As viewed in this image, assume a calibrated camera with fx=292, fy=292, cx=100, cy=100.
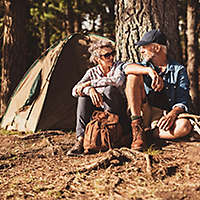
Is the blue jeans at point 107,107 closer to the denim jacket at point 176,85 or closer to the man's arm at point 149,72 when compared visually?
the man's arm at point 149,72

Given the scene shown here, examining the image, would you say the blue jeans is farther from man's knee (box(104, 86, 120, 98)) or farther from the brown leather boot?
the brown leather boot

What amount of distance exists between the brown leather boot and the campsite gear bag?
0.19 meters

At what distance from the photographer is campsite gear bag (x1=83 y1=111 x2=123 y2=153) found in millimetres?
3334

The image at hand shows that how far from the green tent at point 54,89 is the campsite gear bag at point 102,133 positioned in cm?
179

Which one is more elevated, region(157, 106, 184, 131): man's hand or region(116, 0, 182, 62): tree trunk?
region(116, 0, 182, 62): tree trunk

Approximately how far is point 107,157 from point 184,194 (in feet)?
3.07

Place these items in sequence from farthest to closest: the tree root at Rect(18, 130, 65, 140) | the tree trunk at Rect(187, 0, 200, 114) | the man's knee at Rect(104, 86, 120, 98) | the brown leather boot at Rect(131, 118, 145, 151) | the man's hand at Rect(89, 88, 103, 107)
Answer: the tree trunk at Rect(187, 0, 200, 114) → the tree root at Rect(18, 130, 65, 140) → the man's knee at Rect(104, 86, 120, 98) → the man's hand at Rect(89, 88, 103, 107) → the brown leather boot at Rect(131, 118, 145, 151)

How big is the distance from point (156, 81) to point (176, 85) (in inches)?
15.1

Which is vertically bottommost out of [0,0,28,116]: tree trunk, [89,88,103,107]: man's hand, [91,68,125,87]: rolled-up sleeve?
[89,88,103,107]: man's hand

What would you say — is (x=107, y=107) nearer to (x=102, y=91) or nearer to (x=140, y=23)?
(x=102, y=91)

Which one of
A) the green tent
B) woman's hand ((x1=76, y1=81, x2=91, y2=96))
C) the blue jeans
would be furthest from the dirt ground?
the green tent

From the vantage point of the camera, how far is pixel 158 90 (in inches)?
133

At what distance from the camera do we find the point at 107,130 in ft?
10.9

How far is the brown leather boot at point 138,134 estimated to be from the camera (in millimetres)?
3246
